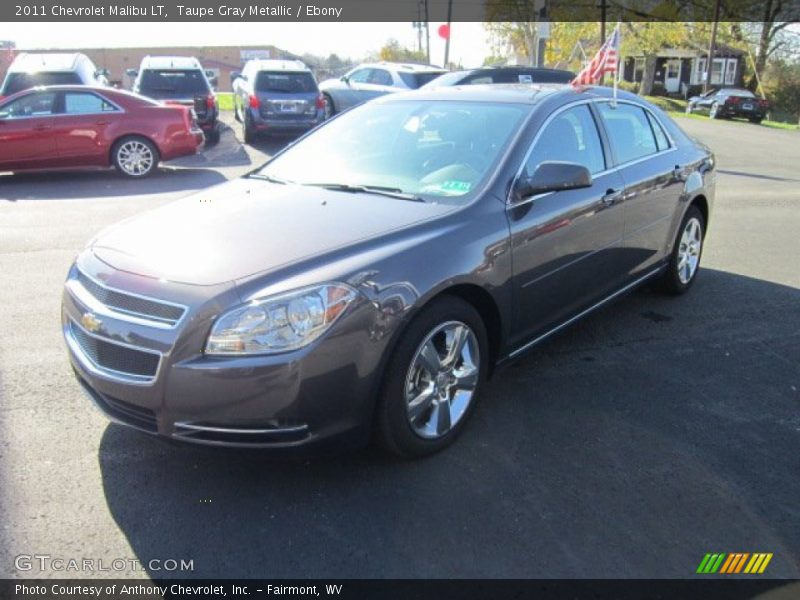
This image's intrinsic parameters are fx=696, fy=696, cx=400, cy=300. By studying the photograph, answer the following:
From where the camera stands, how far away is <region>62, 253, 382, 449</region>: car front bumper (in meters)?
2.67

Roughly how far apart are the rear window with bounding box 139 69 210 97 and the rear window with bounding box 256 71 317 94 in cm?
116

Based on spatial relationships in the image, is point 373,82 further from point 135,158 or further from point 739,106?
point 739,106

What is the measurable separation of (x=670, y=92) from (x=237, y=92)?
48.5 metres

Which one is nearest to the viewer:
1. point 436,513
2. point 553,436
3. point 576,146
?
point 436,513

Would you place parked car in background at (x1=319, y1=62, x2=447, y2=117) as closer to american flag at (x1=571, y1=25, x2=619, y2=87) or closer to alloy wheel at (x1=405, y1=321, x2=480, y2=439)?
american flag at (x1=571, y1=25, x2=619, y2=87)

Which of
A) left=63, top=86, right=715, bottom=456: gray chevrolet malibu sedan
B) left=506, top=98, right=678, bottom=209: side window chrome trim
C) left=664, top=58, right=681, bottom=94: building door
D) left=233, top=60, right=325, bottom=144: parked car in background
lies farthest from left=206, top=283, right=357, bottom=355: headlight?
left=664, top=58, right=681, bottom=94: building door

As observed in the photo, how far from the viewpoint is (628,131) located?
193 inches

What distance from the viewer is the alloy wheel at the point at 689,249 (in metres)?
5.62

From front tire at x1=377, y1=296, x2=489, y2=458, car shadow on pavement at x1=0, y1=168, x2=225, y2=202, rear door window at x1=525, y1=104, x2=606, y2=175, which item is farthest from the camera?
car shadow on pavement at x1=0, y1=168, x2=225, y2=202

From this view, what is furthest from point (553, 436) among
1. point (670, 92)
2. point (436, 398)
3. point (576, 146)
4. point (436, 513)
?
point (670, 92)

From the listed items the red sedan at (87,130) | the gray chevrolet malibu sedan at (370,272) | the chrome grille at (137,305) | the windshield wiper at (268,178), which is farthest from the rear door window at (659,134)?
the red sedan at (87,130)

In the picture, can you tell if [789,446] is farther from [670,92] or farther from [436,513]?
[670,92]

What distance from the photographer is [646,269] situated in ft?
16.7

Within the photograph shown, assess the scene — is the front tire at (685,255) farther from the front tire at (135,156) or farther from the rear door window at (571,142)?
the front tire at (135,156)
